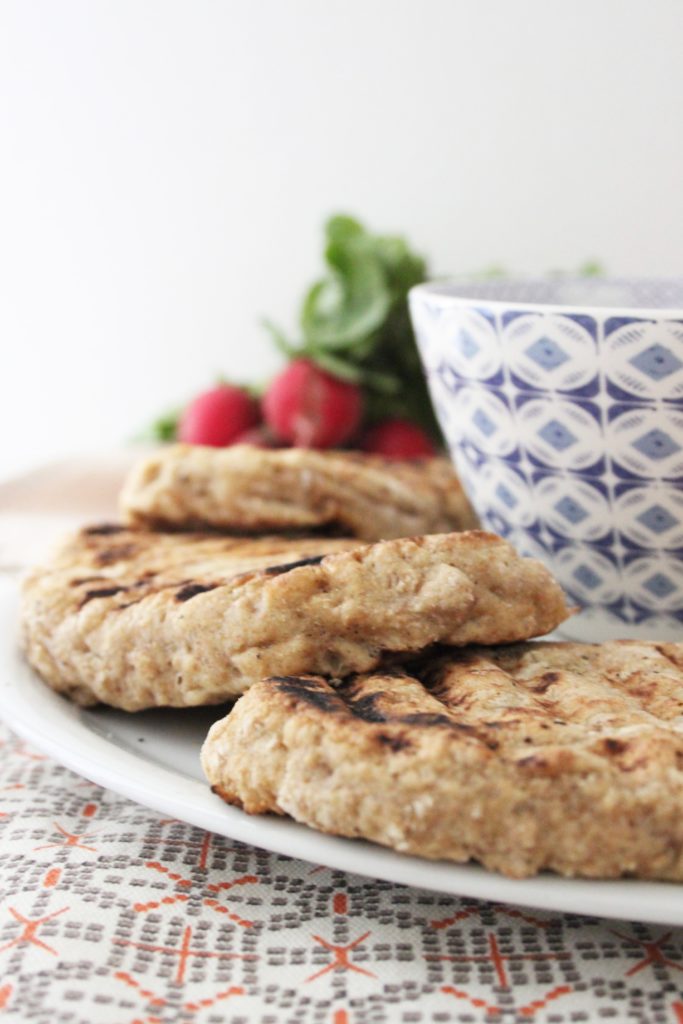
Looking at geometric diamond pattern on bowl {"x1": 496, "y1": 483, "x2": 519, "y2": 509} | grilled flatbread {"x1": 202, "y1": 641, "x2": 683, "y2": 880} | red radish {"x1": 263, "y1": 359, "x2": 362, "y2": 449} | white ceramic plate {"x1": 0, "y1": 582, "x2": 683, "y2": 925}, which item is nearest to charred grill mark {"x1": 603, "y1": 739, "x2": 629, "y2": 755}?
grilled flatbread {"x1": 202, "y1": 641, "x2": 683, "y2": 880}

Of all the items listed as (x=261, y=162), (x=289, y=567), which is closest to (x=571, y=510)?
(x=289, y=567)

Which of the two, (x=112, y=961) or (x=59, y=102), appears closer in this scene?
(x=112, y=961)

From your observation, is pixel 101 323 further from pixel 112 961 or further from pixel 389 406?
pixel 112 961

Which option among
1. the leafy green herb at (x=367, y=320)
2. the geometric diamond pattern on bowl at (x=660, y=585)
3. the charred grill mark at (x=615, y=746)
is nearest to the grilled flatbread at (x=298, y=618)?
the charred grill mark at (x=615, y=746)

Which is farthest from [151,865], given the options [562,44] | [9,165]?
[9,165]

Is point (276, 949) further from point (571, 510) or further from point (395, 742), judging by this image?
point (571, 510)

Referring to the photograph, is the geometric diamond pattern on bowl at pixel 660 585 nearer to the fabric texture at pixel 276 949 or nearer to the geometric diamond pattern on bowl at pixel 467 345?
the geometric diamond pattern on bowl at pixel 467 345
